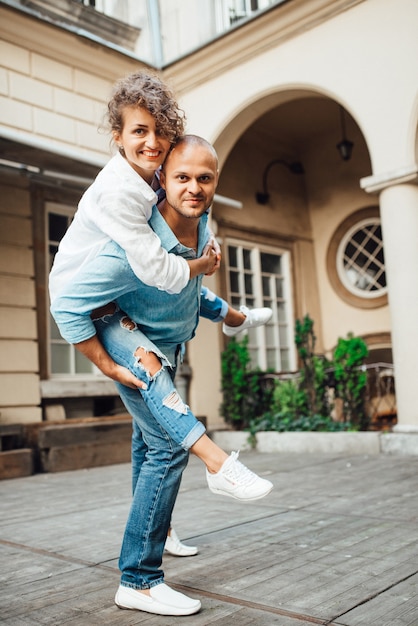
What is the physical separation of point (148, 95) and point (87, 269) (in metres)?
0.62

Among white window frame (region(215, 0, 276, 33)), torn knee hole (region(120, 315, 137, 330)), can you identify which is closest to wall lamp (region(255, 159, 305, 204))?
white window frame (region(215, 0, 276, 33))

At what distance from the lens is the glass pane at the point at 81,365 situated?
24.8 ft

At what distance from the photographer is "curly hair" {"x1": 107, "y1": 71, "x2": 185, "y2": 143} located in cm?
199

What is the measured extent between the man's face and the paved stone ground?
53.9 inches

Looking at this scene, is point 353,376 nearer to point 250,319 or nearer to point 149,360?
point 250,319

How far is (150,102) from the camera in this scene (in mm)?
1986

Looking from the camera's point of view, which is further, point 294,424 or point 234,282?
point 234,282

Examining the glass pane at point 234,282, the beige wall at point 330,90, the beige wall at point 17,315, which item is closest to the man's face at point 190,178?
the beige wall at point 330,90

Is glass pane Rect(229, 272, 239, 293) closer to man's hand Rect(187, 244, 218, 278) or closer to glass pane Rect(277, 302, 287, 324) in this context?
glass pane Rect(277, 302, 287, 324)

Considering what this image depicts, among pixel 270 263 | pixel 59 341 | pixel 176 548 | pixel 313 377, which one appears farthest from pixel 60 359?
pixel 176 548

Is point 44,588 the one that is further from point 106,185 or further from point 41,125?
point 41,125

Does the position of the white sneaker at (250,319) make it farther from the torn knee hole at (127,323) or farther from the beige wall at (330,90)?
the beige wall at (330,90)

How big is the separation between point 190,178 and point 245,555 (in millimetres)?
1745

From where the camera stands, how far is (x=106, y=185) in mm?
1917
